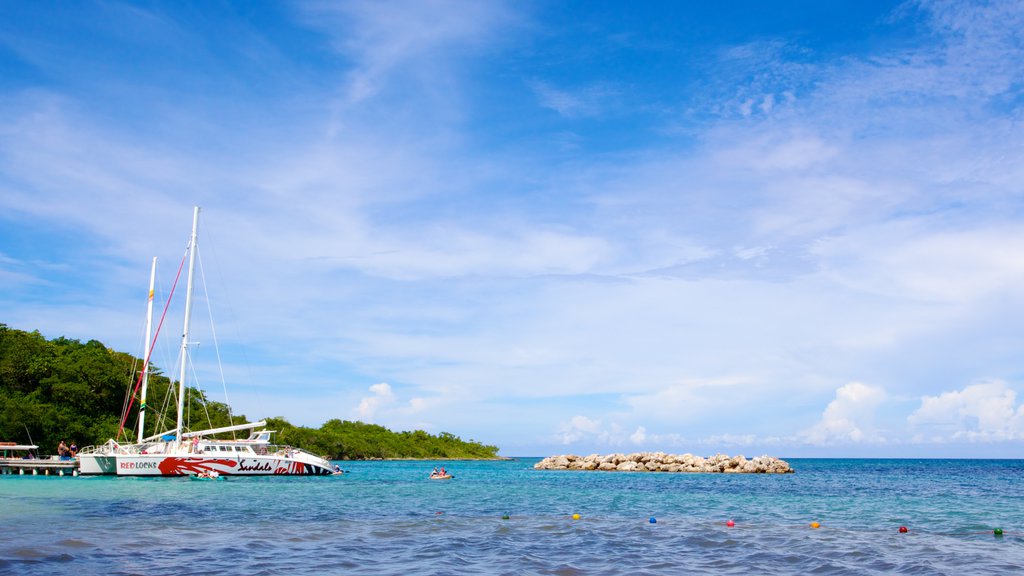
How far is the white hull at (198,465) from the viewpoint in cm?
5288

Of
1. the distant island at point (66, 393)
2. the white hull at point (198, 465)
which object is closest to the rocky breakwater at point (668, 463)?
the distant island at point (66, 393)

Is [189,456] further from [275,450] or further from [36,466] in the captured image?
[36,466]

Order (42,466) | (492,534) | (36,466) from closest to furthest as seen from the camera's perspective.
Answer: (492,534) < (42,466) < (36,466)

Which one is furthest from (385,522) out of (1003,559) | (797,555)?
(1003,559)

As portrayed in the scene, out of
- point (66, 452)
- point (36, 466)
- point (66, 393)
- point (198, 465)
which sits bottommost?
point (36, 466)

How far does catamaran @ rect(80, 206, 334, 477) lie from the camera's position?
53.0 meters

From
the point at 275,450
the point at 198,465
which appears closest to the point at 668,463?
the point at 275,450

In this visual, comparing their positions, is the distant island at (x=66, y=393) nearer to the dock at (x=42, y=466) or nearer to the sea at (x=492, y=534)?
the dock at (x=42, y=466)

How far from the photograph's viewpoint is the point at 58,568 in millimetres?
15164

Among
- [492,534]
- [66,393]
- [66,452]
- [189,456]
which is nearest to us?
[492,534]

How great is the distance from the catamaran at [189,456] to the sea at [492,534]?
44.4 feet

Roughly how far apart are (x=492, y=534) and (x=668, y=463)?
220ft

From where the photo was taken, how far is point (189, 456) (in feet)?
174

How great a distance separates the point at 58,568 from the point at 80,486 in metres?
32.6
